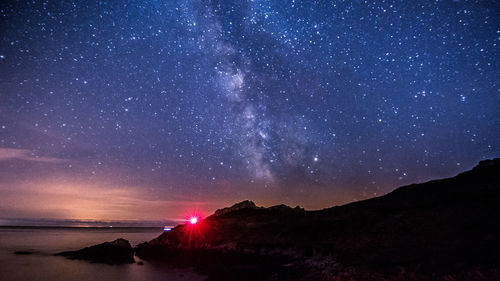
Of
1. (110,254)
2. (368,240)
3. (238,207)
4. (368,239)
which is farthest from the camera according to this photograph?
(238,207)

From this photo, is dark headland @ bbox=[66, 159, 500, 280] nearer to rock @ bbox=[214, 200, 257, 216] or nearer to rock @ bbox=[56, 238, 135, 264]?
rock @ bbox=[214, 200, 257, 216]

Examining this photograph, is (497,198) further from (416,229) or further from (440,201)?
(416,229)

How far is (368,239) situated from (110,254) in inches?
1173

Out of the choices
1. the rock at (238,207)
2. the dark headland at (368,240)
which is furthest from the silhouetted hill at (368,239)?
the rock at (238,207)

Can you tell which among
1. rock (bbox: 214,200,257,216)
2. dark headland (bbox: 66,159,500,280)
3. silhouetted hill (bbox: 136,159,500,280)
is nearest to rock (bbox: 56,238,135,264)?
dark headland (bbox: 66,159,500,280)

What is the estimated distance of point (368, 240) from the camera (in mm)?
22203

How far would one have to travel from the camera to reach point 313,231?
29.0 m

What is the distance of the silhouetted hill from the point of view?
16266 mm

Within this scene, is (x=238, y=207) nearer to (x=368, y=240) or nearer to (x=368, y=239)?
(x=368, y=239)

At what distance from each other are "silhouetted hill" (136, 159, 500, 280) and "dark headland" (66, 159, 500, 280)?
0.16 ft

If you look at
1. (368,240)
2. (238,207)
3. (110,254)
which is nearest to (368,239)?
(368,240)

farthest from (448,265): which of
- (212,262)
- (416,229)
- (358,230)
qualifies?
(212,262)

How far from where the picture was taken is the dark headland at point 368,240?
1612 centimetres

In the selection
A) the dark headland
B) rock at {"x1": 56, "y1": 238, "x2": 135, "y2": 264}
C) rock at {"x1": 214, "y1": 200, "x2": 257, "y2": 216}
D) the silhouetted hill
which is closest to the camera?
the dark headland
